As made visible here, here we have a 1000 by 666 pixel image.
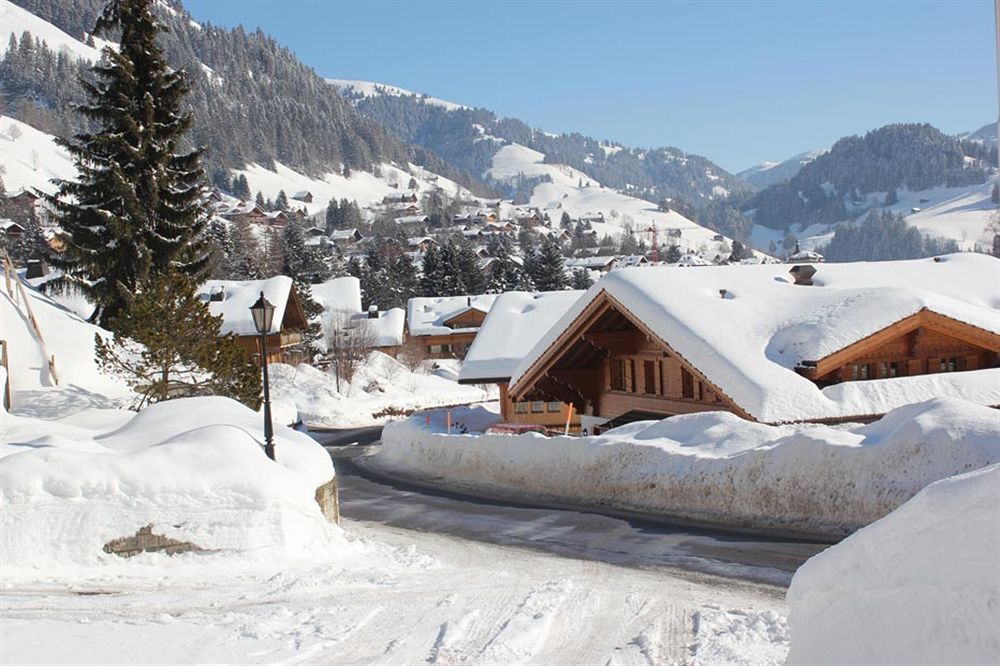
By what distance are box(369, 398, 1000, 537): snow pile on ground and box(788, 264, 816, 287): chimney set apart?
10264 mm

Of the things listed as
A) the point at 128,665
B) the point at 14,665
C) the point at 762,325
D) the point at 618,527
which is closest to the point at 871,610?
the point at 128,665

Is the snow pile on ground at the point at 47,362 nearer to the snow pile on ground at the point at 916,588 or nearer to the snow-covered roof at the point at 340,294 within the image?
the snow pile on ground at the point at 916,588

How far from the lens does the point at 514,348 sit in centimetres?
3672

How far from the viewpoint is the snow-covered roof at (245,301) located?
182ft

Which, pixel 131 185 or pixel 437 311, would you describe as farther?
pixel 437 311

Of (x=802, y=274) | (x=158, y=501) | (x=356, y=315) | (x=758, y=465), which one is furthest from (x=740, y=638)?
(x=356, y=315)

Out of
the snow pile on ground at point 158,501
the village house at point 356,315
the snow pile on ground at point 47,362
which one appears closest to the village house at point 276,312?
the village house at point 356,315

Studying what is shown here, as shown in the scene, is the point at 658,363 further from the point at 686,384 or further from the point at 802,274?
the point at 802,274

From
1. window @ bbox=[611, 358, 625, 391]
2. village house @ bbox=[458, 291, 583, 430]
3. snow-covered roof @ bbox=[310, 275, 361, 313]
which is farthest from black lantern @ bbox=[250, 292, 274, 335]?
snow-covered roof @ bbox=[310, 275, 361, 313]

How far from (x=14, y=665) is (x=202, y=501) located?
4.73 meters

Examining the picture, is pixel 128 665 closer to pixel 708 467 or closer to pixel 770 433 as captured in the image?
pixel 708 467

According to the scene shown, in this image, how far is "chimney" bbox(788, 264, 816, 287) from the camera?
1091 inches

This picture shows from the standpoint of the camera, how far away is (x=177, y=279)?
76.3ft

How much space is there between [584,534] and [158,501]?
6.28 metres
